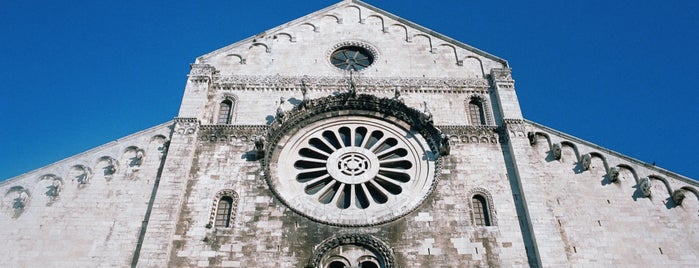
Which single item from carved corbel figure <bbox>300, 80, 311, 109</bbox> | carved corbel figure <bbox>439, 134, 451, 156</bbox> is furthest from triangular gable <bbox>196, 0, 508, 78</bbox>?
carved corbel figure <bbox>439, 134, 451, 156</bbox>

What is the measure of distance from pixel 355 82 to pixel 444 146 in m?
4.15

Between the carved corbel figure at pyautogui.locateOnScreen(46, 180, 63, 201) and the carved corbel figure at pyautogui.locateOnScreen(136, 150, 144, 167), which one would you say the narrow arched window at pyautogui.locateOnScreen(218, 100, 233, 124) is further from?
the carved corbel figure at pyautogui.locateOnScreen(46, 180, 63, 201)

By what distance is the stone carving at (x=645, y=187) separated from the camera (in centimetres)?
1752

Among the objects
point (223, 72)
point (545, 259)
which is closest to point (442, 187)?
point (545, 259)

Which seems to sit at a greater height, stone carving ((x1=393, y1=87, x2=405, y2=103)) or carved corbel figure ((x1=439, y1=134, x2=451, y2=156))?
stone carving ((x1=393, y1=87, x2=405, y2=103))

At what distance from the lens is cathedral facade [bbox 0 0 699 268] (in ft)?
54.0

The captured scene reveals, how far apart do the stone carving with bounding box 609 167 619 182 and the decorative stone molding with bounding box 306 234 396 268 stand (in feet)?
22.0

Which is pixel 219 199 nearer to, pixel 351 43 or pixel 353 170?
pixel 353 170

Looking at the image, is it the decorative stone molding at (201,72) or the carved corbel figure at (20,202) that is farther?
the decorative stone molding at (201,72)

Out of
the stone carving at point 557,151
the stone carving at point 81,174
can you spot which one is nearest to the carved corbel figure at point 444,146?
the stone carving at point 557,151

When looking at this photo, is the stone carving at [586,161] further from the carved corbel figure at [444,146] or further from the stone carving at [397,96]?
the stone carving at [397,96]

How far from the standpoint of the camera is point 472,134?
19.7 metres

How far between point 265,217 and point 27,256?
19.9ft

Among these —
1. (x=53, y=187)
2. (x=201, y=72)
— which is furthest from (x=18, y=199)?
(x=201, y=72)
